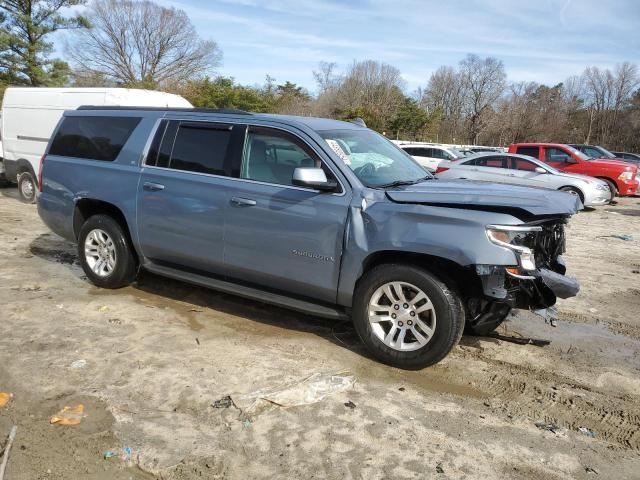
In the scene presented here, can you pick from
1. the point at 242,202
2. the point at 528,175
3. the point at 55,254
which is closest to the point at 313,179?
the point at 242,202

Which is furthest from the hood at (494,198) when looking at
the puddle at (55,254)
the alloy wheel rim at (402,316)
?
the puddle at (55,254)

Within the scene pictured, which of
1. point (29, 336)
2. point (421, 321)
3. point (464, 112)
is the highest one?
point (464, 112)

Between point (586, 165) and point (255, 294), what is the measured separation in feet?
48.1

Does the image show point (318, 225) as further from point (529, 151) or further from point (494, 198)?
point (529, 151)

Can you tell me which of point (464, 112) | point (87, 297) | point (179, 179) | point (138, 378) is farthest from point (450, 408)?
point (464, 112)

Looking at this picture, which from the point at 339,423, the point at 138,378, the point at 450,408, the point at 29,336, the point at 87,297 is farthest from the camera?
the point at 87,297

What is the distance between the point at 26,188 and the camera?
39.5 ft

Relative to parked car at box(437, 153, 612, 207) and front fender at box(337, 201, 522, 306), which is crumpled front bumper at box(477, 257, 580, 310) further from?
parked car at box(437, 153, 612, 207)

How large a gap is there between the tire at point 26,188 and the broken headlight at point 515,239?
37.0 feet

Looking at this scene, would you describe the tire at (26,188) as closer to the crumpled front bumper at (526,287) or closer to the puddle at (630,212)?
the crumpled front bumper at (526,287)

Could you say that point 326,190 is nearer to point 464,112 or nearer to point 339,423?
point 339,423

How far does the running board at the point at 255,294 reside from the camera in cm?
423

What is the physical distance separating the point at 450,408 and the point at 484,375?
63 cm

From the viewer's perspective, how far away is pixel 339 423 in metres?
3.26
